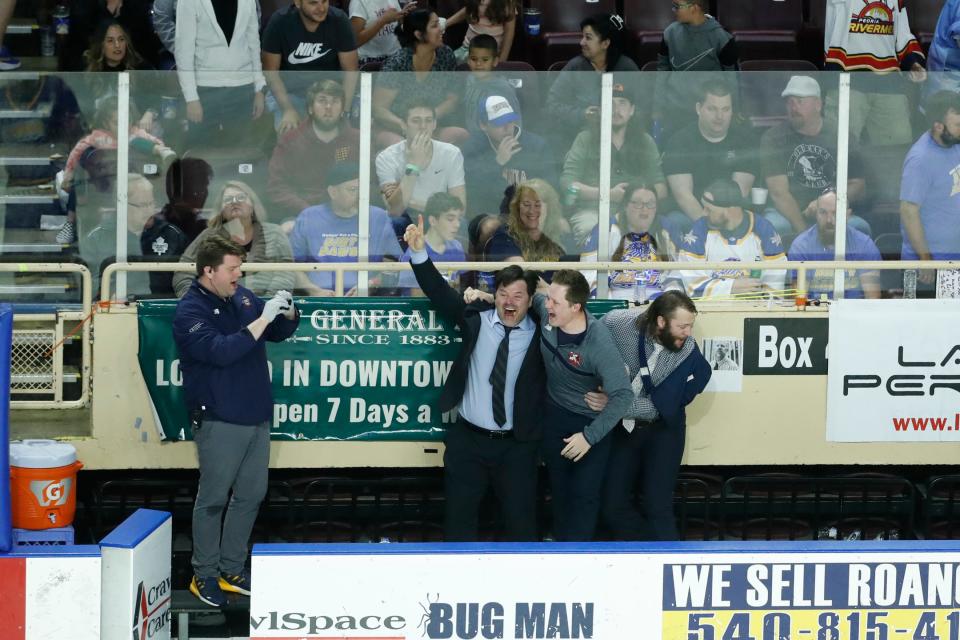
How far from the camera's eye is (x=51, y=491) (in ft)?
26.1

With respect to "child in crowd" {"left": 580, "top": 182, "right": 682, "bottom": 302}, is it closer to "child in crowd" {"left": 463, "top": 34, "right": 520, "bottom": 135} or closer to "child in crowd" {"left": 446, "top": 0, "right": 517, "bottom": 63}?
"child in crowd" {"left": 463, "top": 34, "right": 520, "bottom": 135}

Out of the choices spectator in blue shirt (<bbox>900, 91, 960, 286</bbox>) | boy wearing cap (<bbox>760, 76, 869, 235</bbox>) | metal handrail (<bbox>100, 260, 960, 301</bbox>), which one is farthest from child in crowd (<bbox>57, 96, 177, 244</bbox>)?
spectator in blue shirt (<bbox>900, 91, 960, 286</bbox>)

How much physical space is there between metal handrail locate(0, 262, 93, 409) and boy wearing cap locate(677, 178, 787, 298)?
11.0 feet

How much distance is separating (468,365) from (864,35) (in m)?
4.63

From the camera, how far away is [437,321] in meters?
8.55

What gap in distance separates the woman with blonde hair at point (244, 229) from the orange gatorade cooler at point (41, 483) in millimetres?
1156

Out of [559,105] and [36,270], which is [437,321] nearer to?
[559,105]

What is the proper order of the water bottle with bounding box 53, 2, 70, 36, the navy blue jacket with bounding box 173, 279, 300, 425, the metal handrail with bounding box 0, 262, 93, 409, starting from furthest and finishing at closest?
1. the water bottle with bounding box 53, 2, 70, 36
2. the metal handrail with bounding box 0, 262, 93, 409
3. the navy blue jacket with bounding box 173, 279, 300, 425

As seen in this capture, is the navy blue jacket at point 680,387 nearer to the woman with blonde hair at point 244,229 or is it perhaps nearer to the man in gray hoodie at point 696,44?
the woman with blonde hair at point 244,229

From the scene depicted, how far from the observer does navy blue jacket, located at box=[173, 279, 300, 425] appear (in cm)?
764

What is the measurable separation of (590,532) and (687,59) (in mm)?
3634

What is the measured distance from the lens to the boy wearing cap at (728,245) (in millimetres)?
8680

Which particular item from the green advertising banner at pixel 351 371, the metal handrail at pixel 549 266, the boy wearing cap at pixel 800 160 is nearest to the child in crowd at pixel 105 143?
the metal handrail at pixel 549 266

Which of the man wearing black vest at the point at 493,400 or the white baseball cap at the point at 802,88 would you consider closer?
the man wearing black vest at the point at 493,400
